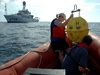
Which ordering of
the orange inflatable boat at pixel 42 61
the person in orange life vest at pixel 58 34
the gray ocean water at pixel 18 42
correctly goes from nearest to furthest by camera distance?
the orange inflatable boat at pixel 42 61
the person in orange life vest at pixel 58 34
the gray ocean water at pixel 18 42

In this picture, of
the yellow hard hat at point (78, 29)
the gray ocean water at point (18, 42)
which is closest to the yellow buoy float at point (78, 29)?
the yellow hard hat at point (78, 29)

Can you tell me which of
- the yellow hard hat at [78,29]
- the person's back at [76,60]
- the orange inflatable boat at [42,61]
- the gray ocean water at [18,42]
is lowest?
the gray ocean water at [18,42]

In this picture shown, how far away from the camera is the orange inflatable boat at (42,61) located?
1925mm

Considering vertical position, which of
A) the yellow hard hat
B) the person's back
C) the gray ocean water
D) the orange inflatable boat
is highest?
the yellow hard hat

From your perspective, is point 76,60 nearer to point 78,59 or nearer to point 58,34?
point 78,59

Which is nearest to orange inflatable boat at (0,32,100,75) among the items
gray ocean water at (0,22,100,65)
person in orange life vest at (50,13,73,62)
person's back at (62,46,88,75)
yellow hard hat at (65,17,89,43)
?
person in orange life vest at (50,13,73,62)

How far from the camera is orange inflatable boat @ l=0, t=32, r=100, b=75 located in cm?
192

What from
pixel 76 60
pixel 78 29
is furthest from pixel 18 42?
pixel 76 60

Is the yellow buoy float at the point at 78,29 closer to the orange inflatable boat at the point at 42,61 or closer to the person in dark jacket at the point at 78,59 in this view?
the person in dark jacket at the point at 78,59

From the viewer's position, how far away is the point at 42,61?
100 inches

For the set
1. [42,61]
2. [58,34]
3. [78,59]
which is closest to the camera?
[78,59]

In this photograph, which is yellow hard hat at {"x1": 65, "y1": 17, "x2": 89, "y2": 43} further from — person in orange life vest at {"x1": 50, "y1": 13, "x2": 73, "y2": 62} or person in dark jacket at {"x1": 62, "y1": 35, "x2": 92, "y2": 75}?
person in orange life vest at {"x1": 50, "y1": 13, "x2": 73, "y2": 62}

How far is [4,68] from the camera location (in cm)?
186

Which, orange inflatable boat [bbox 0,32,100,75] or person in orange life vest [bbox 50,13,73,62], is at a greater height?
person in orange life vest [bbox 50,13,73,62]
